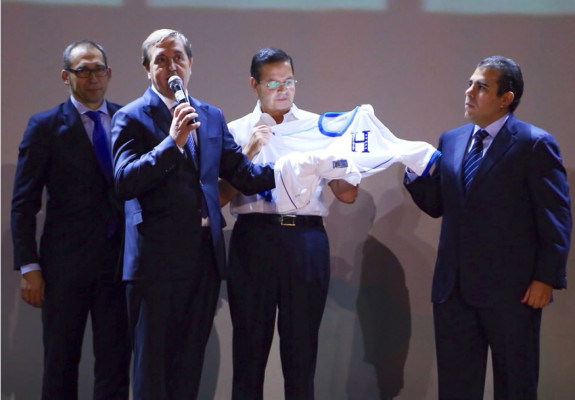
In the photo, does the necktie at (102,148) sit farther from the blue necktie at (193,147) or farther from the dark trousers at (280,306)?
the dark trousers at (280,306)

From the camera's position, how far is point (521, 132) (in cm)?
283

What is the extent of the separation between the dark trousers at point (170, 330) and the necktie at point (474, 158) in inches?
42.9

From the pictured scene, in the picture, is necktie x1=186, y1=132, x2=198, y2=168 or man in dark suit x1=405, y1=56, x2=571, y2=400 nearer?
necktie x1=186, y1=132, x2=198, y2=168

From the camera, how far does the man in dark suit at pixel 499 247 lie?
275cm

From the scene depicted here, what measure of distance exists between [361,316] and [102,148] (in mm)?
1623

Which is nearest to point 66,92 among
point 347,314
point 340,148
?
point 340,148

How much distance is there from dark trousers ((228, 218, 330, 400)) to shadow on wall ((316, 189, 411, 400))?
907 mm

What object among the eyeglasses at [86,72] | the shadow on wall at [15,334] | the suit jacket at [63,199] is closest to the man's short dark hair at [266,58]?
the eyeglasses at [86,72]

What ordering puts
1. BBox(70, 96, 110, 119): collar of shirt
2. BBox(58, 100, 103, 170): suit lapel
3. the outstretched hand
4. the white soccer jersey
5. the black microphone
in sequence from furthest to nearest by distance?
BBox(70, 96, 110, 119): collar of shirt < BBox(58, 100, 103, 170): suit lapel < the white soccer jersey < the outstretched hand < the black microphone

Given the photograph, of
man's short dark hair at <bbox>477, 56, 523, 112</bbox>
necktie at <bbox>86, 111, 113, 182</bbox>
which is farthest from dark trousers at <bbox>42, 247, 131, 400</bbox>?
man's short dark hair at <bbox>477, 56, 523, 112</bbox>

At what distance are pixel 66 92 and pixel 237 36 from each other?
0.94 metres

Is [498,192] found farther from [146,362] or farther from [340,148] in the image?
[146,362]

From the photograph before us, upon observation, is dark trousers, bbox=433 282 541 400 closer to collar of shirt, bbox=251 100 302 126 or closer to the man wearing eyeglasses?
the man wearing eyeglasses

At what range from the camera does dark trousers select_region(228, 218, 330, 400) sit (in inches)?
111
